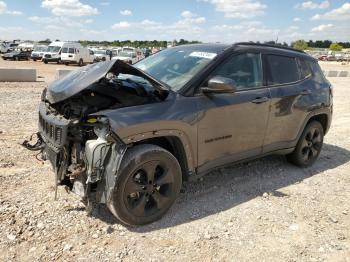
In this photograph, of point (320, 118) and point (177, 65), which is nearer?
point (177, 65)

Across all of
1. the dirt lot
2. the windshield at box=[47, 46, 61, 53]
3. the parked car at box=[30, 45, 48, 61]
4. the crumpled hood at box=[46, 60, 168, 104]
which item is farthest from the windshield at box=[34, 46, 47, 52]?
the crumpled hood at box=[46, 60, 168, 104]

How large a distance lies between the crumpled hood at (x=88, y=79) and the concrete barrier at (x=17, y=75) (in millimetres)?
12204

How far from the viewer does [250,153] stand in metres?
4.73

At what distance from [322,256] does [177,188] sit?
153 centimetres

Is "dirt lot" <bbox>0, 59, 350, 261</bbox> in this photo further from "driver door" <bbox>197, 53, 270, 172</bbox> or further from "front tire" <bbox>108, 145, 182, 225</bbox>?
"driver door" <bbox>197, 53, 270, 172</bbox>

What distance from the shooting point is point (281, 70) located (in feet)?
16.7

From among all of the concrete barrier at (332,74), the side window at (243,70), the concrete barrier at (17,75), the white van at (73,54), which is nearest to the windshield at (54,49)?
the white van at (73,54)

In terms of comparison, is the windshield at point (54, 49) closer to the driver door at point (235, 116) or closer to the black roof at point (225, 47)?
the black roof at point (225, 47)

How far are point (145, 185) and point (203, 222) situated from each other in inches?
30.0

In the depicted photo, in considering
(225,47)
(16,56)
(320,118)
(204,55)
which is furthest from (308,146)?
(16,56)

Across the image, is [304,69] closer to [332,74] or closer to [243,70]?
[243,70]

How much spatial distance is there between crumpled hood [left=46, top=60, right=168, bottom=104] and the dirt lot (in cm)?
121

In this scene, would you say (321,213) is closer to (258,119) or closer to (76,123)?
(258,119)

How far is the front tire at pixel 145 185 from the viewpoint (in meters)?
3.46
